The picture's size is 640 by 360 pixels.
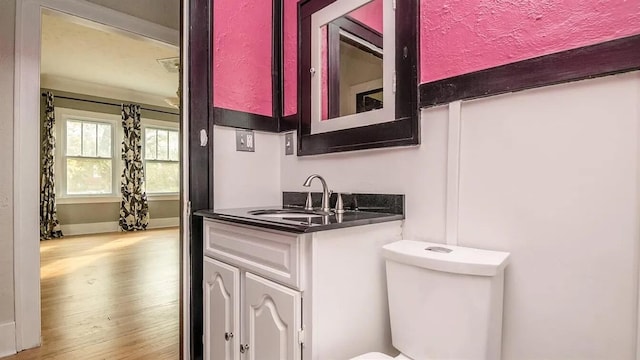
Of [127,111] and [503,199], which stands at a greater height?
[127,111]

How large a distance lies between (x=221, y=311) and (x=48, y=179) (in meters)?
5.13

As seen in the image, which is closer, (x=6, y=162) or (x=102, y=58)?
(x=6, y=162)

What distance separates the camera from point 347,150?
1.56 meters

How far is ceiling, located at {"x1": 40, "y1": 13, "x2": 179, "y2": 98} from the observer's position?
136 inches

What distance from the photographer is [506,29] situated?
1.08m

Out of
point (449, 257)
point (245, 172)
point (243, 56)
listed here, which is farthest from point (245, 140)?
point (449, 257)

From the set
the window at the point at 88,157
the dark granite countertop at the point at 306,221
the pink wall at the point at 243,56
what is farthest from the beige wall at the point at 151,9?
the window at the point at 88,157

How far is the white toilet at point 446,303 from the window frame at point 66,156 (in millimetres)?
5896

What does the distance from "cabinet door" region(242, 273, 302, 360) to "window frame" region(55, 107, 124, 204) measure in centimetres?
543

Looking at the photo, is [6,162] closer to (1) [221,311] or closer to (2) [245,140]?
(2) [245,140]

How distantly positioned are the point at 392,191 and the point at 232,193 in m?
0.85

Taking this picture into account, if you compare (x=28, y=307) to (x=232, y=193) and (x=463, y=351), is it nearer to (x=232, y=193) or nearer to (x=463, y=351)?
(x=232, y=193)

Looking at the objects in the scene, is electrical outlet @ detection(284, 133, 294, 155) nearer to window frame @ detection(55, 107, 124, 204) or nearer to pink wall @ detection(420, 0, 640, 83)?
pink wall @ detection(420, 0, 640, 83)

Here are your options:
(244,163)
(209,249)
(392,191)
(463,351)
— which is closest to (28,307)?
(209,249)
